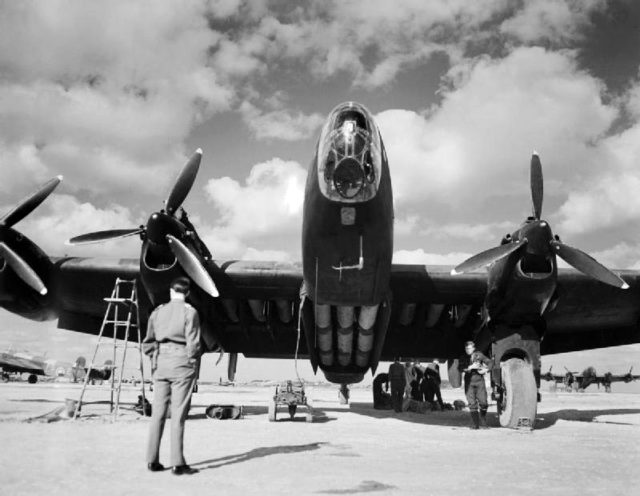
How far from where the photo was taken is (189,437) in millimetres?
8539

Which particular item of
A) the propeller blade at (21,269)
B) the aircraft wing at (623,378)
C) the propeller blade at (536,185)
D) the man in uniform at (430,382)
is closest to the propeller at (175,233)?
the propeller blade at (21,269)

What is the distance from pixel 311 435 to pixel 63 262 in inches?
338

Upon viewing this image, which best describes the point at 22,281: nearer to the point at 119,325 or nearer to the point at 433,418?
the point at 119,325

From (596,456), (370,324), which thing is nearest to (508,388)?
(370,324)

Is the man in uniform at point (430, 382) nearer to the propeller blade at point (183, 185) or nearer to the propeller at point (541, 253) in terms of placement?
the propeller at point (541, 253)

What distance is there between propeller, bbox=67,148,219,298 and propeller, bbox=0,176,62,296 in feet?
4.23

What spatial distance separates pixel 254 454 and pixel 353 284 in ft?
15.0

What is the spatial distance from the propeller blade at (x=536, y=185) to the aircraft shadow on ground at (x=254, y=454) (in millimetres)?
7380

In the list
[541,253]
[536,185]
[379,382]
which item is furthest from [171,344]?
[379,382]

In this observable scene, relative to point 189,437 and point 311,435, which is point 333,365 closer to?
point 311,435

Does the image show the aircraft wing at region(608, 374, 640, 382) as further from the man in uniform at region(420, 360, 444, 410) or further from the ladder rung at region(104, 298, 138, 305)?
the ladder rung at region(104, 298, 138, 305)

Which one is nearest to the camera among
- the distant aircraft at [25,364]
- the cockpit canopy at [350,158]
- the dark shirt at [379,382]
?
the cockpit canopy at [350,158]

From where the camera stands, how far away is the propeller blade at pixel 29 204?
1284cm

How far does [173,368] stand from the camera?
5.53 metres
